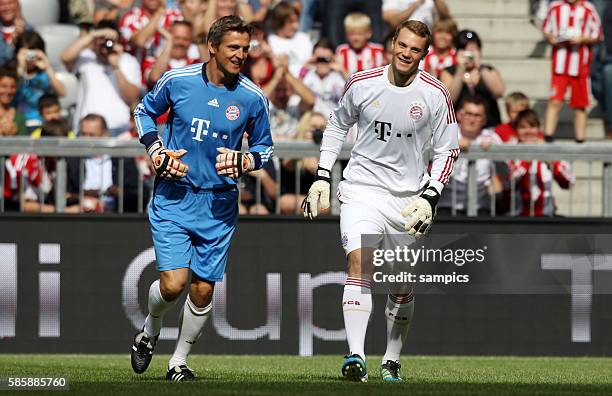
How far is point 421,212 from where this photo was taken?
31.8 ft

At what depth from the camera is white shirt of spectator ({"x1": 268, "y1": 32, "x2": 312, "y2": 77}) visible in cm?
1659

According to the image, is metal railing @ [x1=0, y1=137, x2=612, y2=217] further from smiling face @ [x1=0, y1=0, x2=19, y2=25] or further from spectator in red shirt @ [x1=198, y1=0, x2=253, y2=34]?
smiling face @ [x1=0, y1=0, x2=19, y2=25]

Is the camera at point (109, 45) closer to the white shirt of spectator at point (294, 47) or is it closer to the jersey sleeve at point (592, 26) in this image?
the white shirt of spectator at point (294, 47)

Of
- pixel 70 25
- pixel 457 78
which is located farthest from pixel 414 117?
pixel 70 25

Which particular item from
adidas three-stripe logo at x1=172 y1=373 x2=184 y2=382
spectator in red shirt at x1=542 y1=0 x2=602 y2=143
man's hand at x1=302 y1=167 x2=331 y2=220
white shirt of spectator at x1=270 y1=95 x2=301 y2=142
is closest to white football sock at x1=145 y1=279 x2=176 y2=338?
adidas three-stripe logo at x1=172 y1=373 x2=184 y2=382

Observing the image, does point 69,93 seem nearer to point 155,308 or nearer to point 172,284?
point 155,308

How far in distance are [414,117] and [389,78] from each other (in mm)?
331

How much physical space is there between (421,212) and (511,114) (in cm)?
633

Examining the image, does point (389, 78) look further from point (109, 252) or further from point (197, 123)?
point (109, 252)

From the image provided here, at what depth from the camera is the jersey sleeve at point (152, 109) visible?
973cm

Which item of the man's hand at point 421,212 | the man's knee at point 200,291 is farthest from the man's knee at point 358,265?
the man's knee at point 200,291

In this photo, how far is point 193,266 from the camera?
384 inches

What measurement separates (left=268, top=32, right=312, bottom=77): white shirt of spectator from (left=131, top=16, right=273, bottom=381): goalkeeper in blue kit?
675cm

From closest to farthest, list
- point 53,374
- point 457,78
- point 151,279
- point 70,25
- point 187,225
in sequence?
point 187,225 → point 53,374 → point 151,279 → point 457,78 → point 70,25
